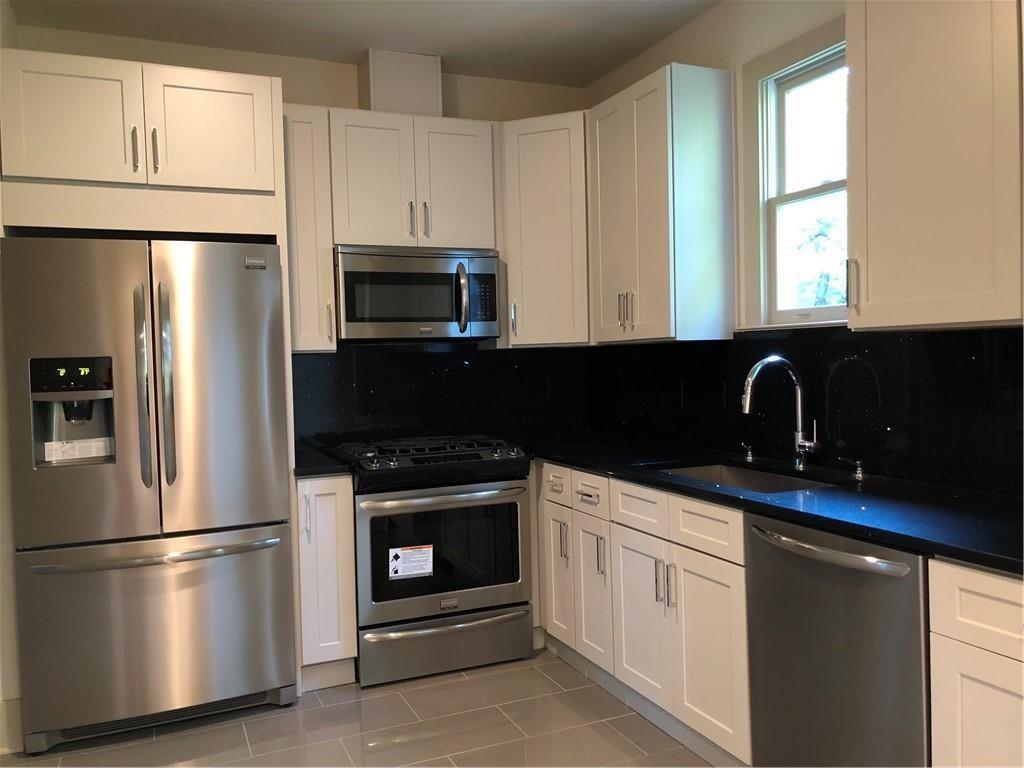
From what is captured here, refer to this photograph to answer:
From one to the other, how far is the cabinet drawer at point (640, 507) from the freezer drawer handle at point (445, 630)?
2.62 ft

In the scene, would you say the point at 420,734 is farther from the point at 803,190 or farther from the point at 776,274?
the point at 803,190

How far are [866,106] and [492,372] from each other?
2.23 m

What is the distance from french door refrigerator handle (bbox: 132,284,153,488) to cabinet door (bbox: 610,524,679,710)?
1.68m

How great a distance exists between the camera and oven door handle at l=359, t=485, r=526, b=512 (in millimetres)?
3152

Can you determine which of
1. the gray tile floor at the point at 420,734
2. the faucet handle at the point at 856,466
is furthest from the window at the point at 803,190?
the gray tile floor at the point at 420,734

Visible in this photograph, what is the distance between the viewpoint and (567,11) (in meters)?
3.20

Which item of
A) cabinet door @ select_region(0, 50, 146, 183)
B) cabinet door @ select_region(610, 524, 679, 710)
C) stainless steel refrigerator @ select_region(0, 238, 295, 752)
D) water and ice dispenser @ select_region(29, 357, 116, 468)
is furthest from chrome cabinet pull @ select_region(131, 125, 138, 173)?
cabinet door @ select_region(610, 524, 679, 710)

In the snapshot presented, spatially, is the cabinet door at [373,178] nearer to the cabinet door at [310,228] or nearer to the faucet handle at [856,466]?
the cabinet door at [310,228]

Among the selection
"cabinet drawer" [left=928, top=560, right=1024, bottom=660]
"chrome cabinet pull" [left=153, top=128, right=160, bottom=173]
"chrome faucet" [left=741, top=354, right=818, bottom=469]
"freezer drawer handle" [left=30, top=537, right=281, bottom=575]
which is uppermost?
"chrome cabinet pull" [left=153, top=128, right=160, bottom=173]

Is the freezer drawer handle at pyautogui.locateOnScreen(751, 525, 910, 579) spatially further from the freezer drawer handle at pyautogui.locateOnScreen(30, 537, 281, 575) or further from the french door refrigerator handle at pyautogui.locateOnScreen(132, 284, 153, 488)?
the french door refrigerator handle at pyautogui.locateOnScreen(132, 284, 153, 488)

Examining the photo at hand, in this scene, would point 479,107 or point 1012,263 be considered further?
point 479,107

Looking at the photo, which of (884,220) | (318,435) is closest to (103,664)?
(318,435)

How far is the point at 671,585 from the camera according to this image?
2561 mm

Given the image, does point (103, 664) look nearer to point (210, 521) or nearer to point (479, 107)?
point (210, 521)
